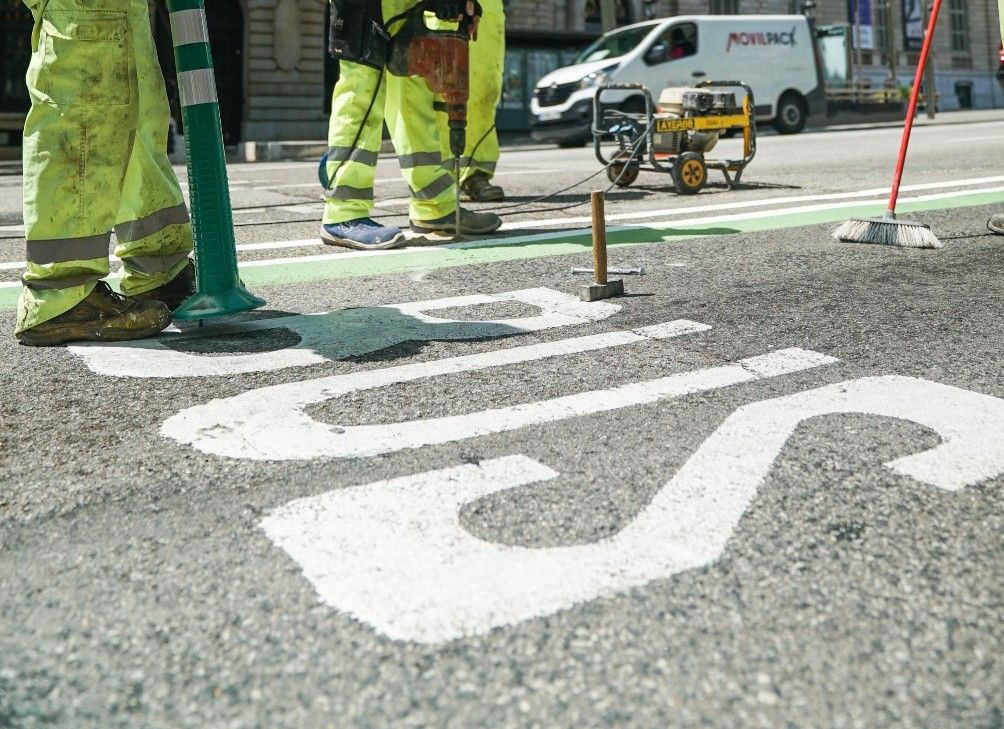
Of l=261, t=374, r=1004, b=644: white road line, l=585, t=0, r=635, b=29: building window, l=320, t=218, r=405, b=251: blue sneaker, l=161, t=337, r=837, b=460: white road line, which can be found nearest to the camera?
l=261, t=374, r=1004, b=644: white road line

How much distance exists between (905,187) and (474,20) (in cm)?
371

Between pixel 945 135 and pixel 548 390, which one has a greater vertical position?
pixel 945 135

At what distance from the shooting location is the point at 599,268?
341 centimetres

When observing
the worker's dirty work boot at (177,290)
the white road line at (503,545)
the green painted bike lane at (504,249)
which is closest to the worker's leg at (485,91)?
the green painted bike lane at (504,249)

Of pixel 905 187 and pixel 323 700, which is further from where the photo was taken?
pixel 905 187

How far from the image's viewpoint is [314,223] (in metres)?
5.73

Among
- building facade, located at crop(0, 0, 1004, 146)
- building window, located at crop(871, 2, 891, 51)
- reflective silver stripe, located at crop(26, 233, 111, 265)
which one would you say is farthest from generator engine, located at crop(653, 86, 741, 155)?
building window, located at crop(871, 2, 891, 51)

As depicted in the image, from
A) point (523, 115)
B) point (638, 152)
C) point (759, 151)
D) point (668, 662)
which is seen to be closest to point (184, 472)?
point (668, 662)

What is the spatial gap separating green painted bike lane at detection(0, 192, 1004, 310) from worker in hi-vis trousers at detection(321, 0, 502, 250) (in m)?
0.25

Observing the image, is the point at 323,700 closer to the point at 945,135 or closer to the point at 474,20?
the point at 474,20

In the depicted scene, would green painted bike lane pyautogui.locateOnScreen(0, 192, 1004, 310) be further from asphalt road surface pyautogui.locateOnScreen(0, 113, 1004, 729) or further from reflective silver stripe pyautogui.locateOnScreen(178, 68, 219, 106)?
reflective silver stripe pyautogui.locateOnScreen(178, 68, 219, 106)

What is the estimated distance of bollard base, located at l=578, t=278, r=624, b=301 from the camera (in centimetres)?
335

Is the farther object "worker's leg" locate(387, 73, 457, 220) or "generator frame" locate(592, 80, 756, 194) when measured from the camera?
"generator frame" locate(592, 80, 756, 194)

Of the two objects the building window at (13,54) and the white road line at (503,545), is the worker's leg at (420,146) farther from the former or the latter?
the building window at (13,54)
